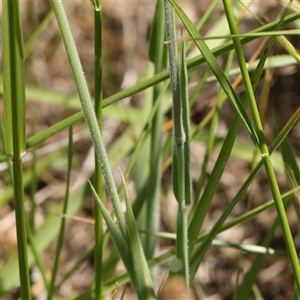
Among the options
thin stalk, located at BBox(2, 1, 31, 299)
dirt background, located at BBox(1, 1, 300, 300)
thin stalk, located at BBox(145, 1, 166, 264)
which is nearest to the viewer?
thin stalk, located at BBox(2, 1, 31, 299)

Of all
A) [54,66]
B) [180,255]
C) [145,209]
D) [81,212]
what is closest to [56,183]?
[81,212]

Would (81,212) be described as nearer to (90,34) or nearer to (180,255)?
(90,34)

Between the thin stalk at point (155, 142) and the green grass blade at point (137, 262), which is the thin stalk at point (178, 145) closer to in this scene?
the green grass blade at point (137, 262)

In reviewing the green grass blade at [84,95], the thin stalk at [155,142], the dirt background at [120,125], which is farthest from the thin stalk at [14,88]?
the dirt background at [120,125]

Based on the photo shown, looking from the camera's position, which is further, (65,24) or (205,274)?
(205,274)

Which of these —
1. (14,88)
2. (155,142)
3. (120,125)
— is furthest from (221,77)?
(120,125)

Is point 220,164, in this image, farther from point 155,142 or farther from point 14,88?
point 155,142

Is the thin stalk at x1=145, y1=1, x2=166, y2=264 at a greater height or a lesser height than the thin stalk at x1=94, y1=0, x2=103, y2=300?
greater

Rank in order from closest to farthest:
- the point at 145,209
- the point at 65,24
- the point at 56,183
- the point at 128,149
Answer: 1. the point at 65,24
2. the point at 145,209
3. the point at 128,149
4. the point at 56,183

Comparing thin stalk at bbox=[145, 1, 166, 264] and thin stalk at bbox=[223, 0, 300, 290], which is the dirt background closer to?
thin stalk at bbox=[145, 1, 166, 264]

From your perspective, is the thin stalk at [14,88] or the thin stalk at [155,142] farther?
the thin stalk at [155,142]

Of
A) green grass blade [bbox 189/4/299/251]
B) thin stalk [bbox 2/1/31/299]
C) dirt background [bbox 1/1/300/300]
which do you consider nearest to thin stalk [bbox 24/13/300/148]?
green grass blade [bbox 189/4/299/251]
